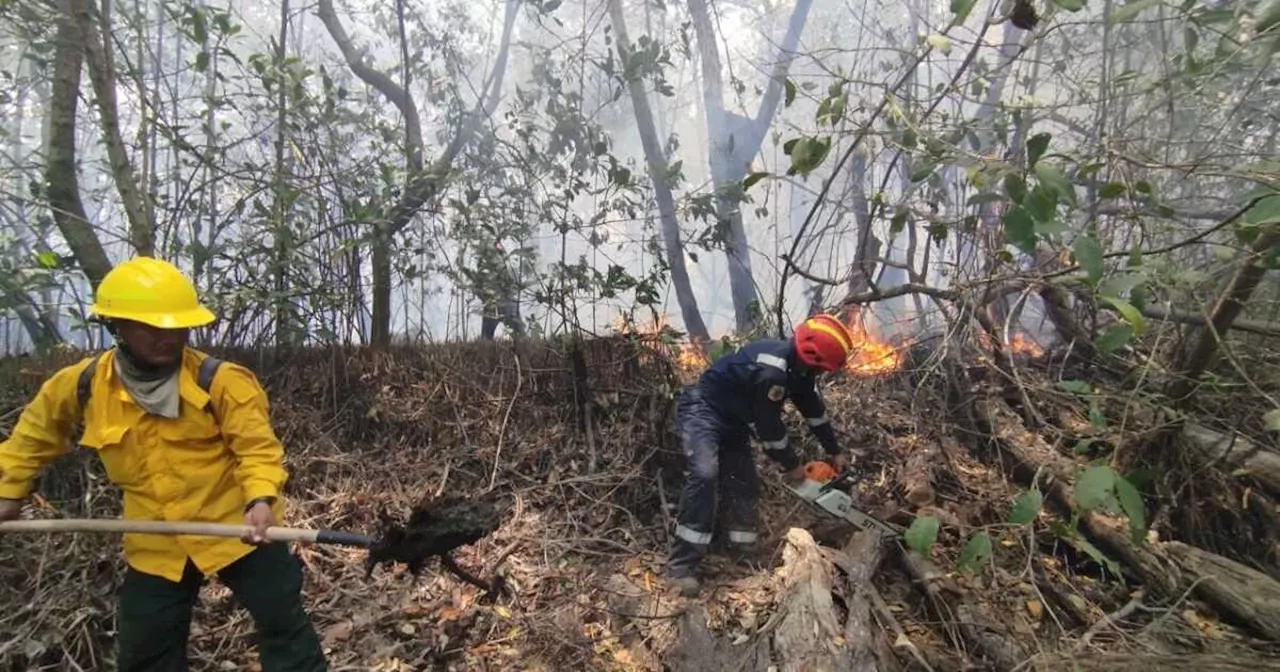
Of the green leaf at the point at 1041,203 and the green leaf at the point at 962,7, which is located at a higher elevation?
the green leaf at the point at 962,7

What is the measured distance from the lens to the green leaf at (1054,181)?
1.97 m

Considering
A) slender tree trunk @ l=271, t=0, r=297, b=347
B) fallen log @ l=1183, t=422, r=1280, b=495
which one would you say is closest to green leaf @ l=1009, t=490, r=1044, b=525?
fallen log @ l=1183, t=422, r=1280, b=495

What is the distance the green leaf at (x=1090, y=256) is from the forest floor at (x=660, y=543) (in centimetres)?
82

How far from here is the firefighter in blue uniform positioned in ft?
12.0

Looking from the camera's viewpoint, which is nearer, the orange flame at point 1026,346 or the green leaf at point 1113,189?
the green leaf at point 1113,189

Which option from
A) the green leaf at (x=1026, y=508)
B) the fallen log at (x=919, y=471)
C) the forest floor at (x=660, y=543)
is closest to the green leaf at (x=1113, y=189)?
the forest floor at (x=660, y=543)

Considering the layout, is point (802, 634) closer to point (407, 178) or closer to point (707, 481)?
point (707, 481)

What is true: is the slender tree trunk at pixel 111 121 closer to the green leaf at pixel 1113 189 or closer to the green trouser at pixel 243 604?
the green trouser at pixel 243 604

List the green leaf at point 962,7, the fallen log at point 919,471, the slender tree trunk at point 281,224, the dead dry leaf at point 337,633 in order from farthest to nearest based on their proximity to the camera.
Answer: the slender tree trunk at point 281,224, the fallen log at point 919,471, the dead dry leaf at point 337,633, the green leaf at point 962,7

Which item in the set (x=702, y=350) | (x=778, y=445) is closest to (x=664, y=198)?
(x=702, y=350)

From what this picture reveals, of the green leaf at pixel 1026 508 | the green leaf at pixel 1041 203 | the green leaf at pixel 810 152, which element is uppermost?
the green leaf at pixel 810 152

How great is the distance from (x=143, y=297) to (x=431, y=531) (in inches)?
51.5

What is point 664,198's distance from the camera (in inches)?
265

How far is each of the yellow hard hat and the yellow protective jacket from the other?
0.25 meters
